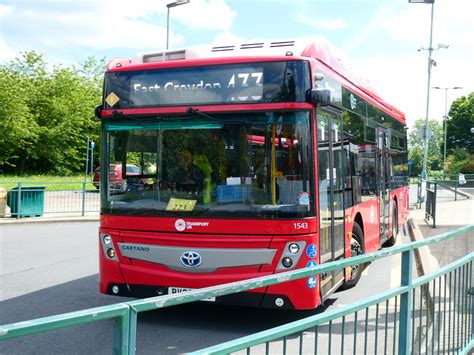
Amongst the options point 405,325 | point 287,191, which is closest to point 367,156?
point 287,191

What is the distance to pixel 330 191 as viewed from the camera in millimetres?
6352

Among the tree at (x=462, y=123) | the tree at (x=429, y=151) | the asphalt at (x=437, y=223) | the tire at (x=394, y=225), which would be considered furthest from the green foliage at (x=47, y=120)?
the tree at (x=429, y=151)

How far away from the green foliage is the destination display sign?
135 ft

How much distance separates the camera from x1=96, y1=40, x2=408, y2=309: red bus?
5.63 m

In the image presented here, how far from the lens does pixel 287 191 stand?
568 centimetres

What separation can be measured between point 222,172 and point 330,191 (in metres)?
1.35

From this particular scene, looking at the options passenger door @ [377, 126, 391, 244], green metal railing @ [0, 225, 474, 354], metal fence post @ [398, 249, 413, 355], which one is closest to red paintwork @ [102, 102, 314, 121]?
green metal railing @ [0, 225, 474, 354]

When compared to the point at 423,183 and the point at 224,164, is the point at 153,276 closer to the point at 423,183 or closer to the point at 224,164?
the point at 224,164

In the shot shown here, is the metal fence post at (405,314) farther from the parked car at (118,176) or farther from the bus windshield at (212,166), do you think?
the parked car at (118,176)

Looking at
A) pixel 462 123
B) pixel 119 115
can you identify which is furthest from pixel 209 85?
pixel 462 123

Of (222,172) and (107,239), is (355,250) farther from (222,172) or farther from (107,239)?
(107,239)

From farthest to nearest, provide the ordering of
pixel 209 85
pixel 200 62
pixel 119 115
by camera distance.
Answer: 1. pixel 119 115
2. pixel 200 62
3. pixel 209 85

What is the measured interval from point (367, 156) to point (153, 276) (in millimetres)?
4589

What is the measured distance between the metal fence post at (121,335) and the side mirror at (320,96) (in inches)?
161
